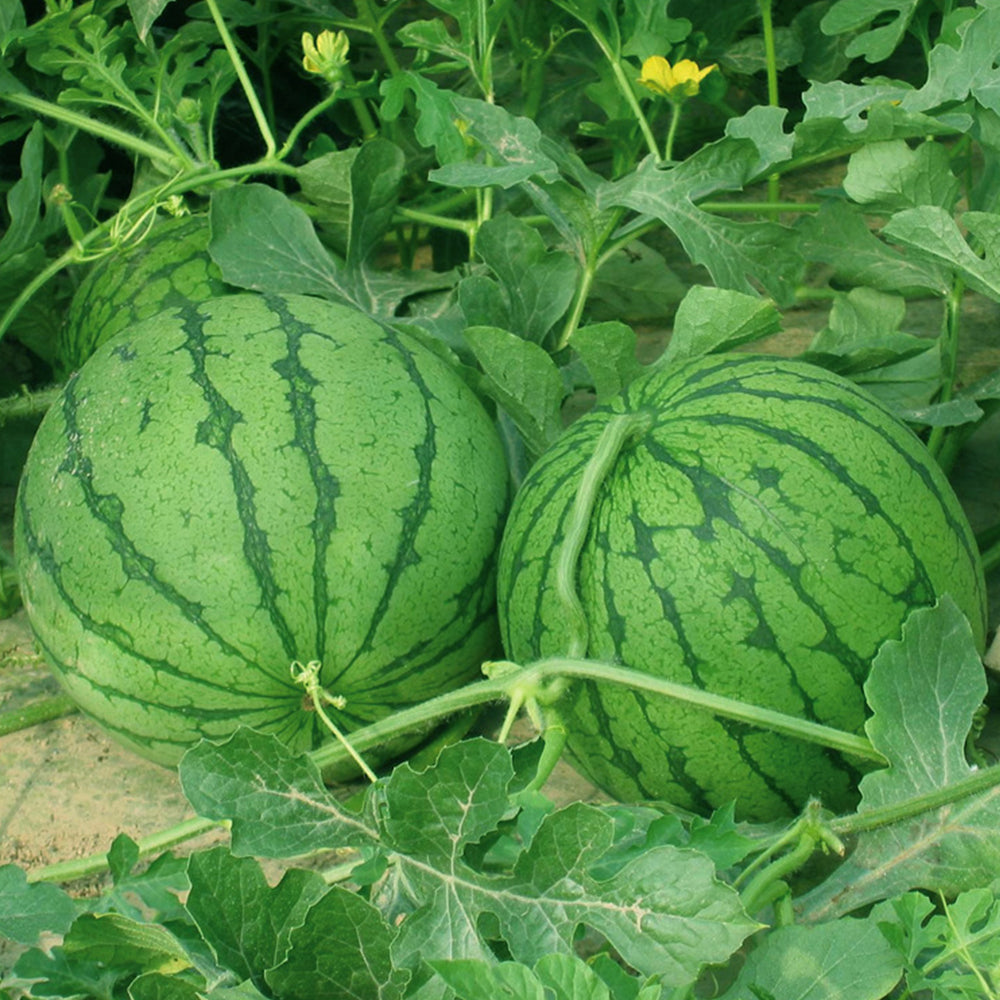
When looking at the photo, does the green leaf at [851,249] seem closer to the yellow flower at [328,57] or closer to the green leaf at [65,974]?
the yellow flower at [328,57]

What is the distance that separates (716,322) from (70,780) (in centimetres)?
128

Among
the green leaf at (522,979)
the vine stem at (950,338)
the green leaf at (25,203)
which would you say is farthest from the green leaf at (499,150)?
the green leaf at (522,979)

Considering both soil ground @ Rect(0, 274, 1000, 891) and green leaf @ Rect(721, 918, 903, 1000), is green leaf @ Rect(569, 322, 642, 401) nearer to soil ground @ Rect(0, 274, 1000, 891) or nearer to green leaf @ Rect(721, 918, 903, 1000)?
soil ground @ Rect(0, 274, 1000, 891)

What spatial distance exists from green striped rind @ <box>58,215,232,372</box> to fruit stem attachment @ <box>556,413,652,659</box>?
1089 mm

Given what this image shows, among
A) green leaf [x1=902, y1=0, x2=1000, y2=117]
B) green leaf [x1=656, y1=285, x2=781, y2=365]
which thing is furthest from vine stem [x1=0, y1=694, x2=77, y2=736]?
green leaf [x1=902, y1=0, x2=1000, y2=117]

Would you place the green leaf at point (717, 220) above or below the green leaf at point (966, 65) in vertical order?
below

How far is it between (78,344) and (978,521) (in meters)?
1.77

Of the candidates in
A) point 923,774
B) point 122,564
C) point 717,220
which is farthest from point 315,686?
point 717,220

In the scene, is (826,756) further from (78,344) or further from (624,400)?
(78,344)

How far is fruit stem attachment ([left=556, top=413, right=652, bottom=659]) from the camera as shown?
1.99 meters

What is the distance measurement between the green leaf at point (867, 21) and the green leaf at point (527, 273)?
3.00 ft

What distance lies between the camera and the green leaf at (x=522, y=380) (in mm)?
2326

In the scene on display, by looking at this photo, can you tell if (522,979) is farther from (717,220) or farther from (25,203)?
(25,203)

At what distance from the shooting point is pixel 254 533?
210 cm
